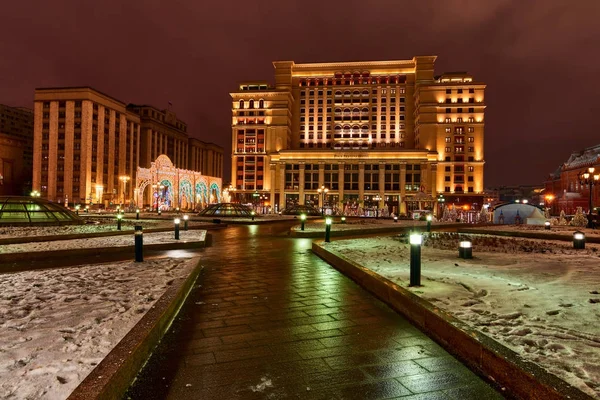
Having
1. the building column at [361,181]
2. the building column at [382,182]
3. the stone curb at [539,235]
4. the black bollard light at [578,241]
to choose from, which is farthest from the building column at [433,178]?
the black bollard light at [578,241]

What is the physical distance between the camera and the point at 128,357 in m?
3.77

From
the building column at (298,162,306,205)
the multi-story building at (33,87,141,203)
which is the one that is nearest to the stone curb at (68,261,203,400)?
the building column at (298,162,306,205)

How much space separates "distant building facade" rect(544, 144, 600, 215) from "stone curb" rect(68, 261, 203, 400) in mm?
71672

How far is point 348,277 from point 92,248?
323 inches

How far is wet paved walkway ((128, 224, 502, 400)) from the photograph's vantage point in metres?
3.70

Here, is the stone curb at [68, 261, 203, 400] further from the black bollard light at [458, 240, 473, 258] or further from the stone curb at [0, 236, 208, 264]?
the black bollard light at [458, 240, 473, 258]

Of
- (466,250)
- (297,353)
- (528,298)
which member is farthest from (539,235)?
(297,353)

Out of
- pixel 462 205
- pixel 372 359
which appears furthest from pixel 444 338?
pixel 462 205

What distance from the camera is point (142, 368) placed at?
4.16 meters

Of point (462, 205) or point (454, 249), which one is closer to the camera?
point (454, 249)

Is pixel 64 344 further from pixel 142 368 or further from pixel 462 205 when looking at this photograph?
pixel 462 205

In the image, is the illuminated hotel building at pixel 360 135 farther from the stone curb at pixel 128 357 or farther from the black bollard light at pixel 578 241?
the stone curb at pixel 128 357

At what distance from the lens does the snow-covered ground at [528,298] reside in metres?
3.95

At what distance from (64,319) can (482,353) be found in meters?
4.84
